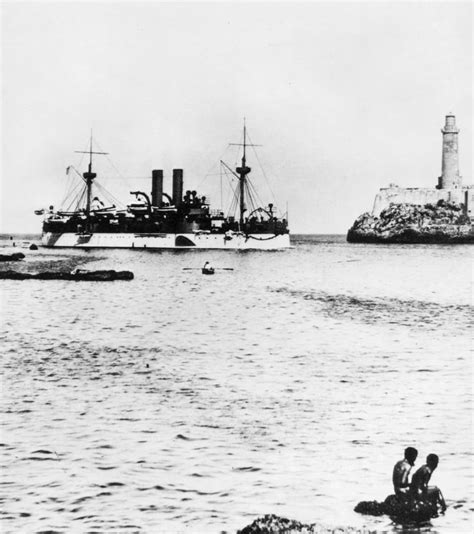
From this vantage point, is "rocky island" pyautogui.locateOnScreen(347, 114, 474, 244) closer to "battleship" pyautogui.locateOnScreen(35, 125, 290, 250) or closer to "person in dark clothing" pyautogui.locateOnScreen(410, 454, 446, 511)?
"battleship" pyautogui.locateOnScreen(35, 125, 290, 250)

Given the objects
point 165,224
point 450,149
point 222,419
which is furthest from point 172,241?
point 222,419

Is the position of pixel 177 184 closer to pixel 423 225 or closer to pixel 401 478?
pixel 423 225

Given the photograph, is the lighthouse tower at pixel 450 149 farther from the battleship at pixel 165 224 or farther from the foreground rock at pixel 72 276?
the foreground rock at pixel 72 276

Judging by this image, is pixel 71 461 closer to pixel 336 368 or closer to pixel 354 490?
pixel 354 490

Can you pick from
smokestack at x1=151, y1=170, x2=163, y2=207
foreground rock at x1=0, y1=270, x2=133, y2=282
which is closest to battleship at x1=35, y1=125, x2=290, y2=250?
smokestack at x1=151, y1=170, x2=163, y2=207

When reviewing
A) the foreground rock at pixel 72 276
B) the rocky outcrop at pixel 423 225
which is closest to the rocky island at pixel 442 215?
the rocky outcrop at pixel 423 225
